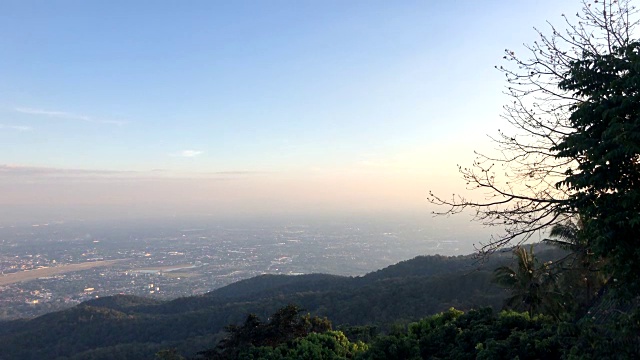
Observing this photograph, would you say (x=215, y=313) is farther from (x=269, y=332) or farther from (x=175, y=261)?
(x=175, y=261)

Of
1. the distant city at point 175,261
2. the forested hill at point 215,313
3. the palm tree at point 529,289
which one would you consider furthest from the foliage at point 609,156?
the distant city at point 175,261

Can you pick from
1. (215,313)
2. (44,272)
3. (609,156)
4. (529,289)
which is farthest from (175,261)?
(609,156)

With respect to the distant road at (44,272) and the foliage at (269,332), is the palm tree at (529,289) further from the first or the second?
the distant road at (44,272)

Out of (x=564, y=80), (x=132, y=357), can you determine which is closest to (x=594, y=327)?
(x=564, y=80)

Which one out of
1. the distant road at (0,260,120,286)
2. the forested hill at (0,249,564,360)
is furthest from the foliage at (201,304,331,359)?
the distant road at (0,260,120,286)

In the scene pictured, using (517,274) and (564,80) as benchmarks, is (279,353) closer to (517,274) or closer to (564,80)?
(564,80)

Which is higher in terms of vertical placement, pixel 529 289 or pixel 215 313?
pixel 529 289
